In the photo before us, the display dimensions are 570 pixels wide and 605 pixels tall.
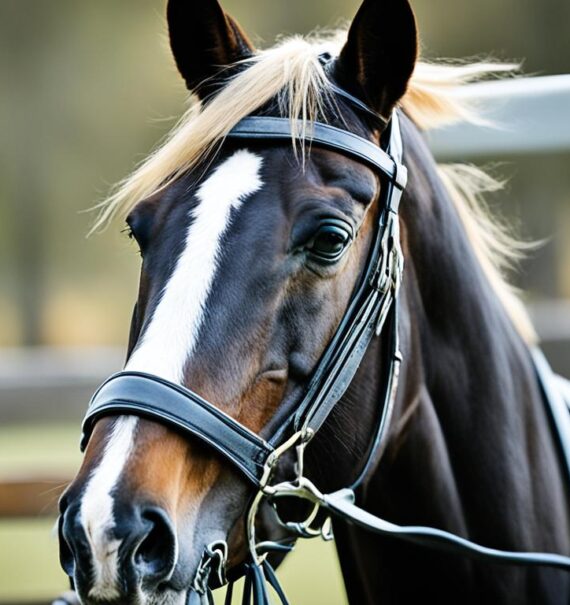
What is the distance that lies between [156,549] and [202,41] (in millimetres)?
1088

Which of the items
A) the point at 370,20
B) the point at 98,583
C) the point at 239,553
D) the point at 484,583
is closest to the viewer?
the point at 98,583

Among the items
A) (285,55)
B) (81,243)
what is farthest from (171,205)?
(81,243)

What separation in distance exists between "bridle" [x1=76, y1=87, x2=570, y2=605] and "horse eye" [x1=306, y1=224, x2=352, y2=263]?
4.7 inches

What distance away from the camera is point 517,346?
2391 mm

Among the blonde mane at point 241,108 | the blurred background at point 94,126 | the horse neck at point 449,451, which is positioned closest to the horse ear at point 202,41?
the blonde mane at point 241,108

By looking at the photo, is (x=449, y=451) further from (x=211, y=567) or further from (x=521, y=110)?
(x=521, y=110)

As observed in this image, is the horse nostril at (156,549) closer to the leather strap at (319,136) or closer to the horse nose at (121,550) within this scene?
the horse nose at (121,550)

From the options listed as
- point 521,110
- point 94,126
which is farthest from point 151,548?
point 94,126

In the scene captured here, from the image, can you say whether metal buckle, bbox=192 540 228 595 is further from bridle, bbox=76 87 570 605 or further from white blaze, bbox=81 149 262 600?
white blaze, bbox=81 149 262 600

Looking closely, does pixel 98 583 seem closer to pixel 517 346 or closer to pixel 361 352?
pixel 361 352

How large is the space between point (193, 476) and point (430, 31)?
17.8m

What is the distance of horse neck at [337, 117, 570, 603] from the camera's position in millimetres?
2117

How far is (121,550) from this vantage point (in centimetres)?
144

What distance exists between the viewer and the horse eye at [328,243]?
175cm
